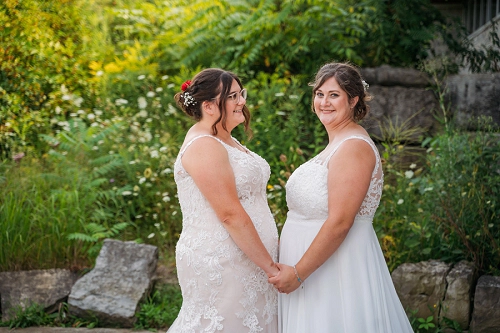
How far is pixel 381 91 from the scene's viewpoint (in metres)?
7.73

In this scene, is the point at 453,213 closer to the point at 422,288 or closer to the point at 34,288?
the point at 422,288

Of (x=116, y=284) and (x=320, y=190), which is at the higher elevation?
(x=320, y=190)

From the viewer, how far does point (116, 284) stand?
5070mm

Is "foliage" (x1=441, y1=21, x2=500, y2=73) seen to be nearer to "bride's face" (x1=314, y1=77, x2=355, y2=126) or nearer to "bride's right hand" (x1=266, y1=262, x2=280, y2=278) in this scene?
"bride's face" (x1=314, y1=77, x2=355, y2=126)

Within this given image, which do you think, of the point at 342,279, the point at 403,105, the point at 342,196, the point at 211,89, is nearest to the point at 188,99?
the point at 211,89

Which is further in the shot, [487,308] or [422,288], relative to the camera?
[422,288]

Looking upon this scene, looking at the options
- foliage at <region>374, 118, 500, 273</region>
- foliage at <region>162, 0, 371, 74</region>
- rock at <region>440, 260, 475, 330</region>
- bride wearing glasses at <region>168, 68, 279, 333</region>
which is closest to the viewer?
bride wearing glasses at <region>168, 68, 279, 333</region>

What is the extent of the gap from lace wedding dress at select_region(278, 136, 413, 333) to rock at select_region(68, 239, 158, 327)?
2192 millimetres

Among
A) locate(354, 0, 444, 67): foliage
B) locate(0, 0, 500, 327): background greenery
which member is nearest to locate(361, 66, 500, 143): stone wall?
locate(0, 0, 500, 327): background greenery

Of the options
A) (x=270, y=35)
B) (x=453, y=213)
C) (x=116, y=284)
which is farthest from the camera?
(x=270, y=35)

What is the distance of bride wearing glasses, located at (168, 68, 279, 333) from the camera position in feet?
9.82

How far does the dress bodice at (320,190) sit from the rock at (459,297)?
74.5 inches

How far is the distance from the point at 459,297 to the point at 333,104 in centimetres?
237

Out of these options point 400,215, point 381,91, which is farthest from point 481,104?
point 400,215
